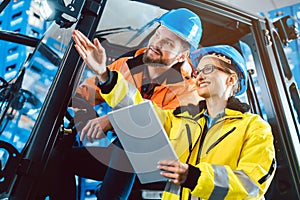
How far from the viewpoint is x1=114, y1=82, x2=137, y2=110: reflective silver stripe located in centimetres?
100

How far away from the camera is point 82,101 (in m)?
1.05

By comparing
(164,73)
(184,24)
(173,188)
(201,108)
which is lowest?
(173,188)

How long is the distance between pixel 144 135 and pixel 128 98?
4.9 inches

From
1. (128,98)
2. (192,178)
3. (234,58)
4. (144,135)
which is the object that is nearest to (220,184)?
(192,178)

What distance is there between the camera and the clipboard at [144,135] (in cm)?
93

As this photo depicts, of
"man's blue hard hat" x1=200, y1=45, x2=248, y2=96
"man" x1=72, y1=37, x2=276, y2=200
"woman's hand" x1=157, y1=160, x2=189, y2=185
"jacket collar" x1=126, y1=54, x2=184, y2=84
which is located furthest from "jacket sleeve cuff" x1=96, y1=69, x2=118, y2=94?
"man's blue hard hat" x1=200, y1=45, x2=248, y2=96

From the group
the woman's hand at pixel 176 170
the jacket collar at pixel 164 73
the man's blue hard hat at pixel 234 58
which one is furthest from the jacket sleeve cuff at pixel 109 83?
the man's blue hard hat at pixel 234 58

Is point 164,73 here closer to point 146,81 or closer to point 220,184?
point 146,81

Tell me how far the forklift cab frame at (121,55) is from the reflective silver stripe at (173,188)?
33 centimetres

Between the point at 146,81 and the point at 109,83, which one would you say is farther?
the point at 146,81

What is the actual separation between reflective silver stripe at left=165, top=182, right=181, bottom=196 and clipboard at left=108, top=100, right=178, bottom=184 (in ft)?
0.12

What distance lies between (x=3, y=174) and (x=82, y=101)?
0.29 metres

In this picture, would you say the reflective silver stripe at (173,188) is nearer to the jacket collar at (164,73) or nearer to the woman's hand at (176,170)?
the woman's hand at (176,170)

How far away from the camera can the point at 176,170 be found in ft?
2.96
